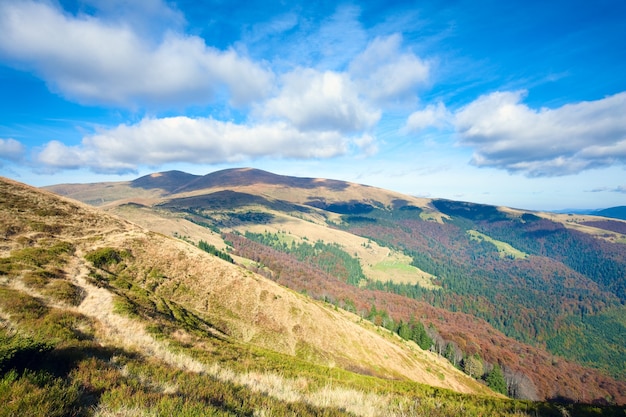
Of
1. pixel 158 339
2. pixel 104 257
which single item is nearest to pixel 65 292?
pixel 158 339

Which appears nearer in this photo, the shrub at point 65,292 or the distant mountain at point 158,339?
the distant mountain at point 158,339

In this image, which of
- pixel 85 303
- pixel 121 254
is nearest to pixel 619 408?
pixel 85 303

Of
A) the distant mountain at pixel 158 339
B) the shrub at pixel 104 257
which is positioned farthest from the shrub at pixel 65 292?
the shrub at pixel 104 257

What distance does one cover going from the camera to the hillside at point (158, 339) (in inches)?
329

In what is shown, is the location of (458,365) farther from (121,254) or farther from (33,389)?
(33,389)

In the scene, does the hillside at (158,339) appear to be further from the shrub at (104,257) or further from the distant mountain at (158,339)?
the shrub at (104,257)

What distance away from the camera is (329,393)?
12766 mm

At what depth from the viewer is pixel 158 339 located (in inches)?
821

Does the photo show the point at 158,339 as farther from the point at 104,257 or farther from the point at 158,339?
the point at 104,257

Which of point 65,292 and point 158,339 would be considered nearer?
point 158,339

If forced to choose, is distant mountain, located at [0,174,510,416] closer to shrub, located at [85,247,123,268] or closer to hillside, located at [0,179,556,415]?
hillside, located at [0,179,556,415]

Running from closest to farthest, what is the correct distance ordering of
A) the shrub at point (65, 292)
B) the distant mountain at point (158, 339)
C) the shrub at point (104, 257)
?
the distant mountain at point (158, 339) → the shrub at point (65, 292) → the shrub at point (104, 257)

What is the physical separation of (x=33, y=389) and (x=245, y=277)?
179 ft

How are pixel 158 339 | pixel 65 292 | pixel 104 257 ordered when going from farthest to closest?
pixel 104 257 → pixel 65 292 → pixel 158 339
